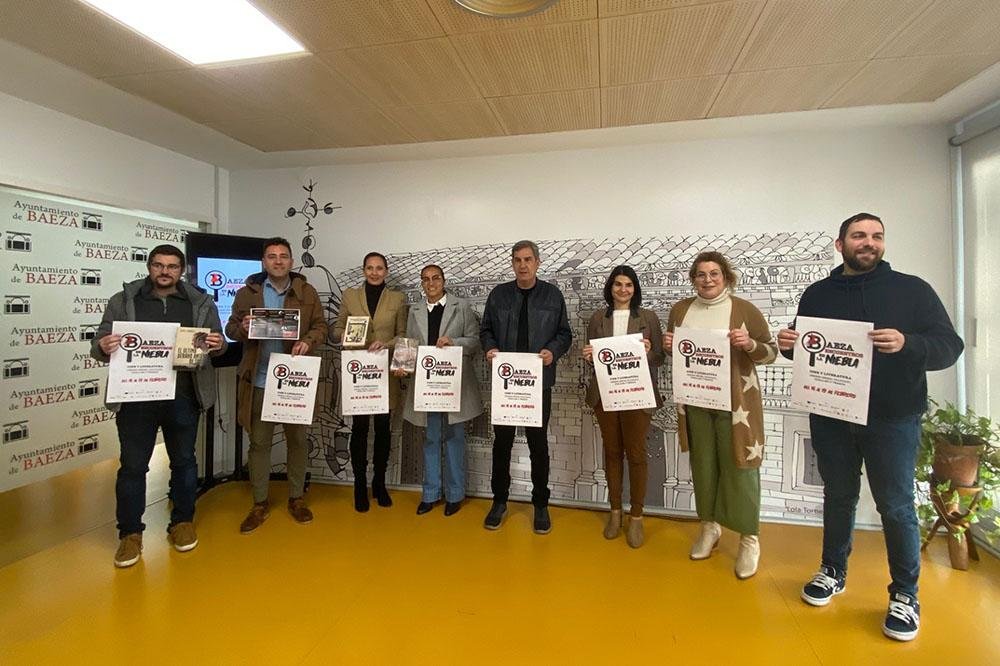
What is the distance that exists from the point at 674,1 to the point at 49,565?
423 centimetres

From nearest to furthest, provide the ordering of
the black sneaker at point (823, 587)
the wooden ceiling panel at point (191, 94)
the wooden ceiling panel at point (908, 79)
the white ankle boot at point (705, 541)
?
1. the black sneaker at point (823, 587)
2. the wooden ceiling panel at point (908, 79)
3. the wooden ceiling panel at point (191, 94)
4. the white ankle boot at point (705, 541)

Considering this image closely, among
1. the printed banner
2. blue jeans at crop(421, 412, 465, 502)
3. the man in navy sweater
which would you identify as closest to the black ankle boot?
blue jeans at crop(421, 412, 465, 502)

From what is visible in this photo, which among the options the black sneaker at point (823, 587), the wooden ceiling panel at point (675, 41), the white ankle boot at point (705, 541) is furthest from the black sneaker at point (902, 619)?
the wooden ceiling panel at point (675, 41)

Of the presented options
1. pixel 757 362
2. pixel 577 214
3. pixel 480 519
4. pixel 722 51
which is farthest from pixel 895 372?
pixel 480 519

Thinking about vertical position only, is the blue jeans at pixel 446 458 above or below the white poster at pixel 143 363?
below

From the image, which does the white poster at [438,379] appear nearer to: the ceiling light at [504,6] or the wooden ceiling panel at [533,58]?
the wooden ceiling panel at [533,58]

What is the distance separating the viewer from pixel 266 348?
303 centimetres

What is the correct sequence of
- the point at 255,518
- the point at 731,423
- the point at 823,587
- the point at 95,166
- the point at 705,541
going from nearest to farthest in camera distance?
the point at 823,587
the point at 731,423
the point at 705,541
the point at 255,518
the point at 95,166

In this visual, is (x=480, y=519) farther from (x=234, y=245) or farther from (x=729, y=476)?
(x=234, y=245)

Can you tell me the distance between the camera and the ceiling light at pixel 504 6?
186cm

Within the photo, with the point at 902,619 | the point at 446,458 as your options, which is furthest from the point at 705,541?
the point at 446,458

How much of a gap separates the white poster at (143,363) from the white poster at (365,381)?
946 millimetres

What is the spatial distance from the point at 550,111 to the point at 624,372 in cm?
167

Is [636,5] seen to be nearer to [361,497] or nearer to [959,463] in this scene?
[959,463]
